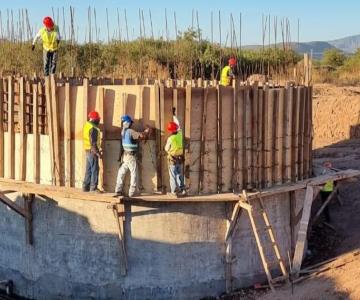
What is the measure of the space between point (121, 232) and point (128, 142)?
5.81 feet

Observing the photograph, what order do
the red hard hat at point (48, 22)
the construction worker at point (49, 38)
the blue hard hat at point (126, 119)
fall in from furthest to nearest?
the construction worker at point (49, 38) < the red hard hat at point (48, 22) < the blue hard hat at point (126, 119)

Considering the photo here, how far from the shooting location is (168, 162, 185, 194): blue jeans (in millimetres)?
11375

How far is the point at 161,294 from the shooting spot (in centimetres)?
1177

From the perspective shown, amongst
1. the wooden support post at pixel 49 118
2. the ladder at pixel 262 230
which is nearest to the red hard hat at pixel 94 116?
the wooden support post at pixel 49 118

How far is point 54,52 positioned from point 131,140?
196 inches

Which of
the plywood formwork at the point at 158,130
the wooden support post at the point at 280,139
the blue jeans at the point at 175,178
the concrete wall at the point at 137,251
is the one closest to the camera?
the blue jeans at the point at 175,178

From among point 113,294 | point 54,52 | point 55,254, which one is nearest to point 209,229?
point 113,294

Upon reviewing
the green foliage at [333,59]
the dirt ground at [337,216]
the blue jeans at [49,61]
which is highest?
the green foliage at [333,59]

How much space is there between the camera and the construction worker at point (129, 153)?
11.1m

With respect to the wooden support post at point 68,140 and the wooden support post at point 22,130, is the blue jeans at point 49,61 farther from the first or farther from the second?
the wooden support post at point 68,140

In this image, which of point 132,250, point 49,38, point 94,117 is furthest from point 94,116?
point 49,38

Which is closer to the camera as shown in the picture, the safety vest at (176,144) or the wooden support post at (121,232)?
the safety vest at (176,144)

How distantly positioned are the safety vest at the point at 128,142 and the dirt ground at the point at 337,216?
3.69m

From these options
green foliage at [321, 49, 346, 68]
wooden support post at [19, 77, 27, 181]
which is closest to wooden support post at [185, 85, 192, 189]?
wooden support post at [19, 77, 27, 181]
